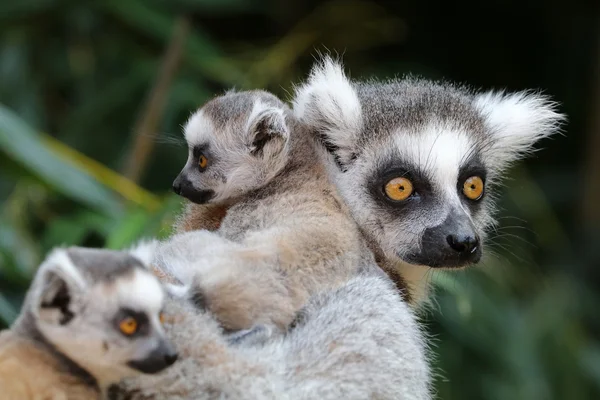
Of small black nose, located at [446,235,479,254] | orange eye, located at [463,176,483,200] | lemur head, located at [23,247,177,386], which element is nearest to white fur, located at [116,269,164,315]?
lemur head, located at [23,247,177,386]

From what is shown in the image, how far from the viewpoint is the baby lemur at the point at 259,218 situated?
2.18 metres

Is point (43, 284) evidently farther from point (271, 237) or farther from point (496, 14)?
point (496, 14)

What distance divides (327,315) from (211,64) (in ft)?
11.6

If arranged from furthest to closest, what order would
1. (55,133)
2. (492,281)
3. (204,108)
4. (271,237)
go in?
1. (55,133)
2. (492,281)
3. (204,108)
4. (271,237)

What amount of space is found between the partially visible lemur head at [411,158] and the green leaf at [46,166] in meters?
1.39

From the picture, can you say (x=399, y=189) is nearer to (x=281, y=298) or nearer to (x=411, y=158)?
(x=411, y=158)

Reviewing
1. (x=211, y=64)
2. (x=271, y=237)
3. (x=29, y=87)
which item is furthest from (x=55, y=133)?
(x=271, y=237)

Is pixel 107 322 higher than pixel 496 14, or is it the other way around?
pixel 496 14

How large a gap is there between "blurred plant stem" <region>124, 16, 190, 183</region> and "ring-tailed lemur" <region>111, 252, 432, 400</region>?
2.62m

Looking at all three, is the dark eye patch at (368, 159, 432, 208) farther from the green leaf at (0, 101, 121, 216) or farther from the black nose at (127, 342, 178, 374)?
the green leaf at (0, 101, 121, 216)

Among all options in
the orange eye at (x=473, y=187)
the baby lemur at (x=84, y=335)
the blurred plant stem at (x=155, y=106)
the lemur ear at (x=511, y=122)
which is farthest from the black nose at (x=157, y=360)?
the blurred plant stem at (x=155, y=106)

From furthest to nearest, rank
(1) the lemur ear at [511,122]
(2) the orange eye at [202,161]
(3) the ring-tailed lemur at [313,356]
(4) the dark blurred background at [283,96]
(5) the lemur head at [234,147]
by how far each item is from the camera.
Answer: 1. (4) the dark blurred background at [283,96]
2. (1) the lemur ear at [511,122]
3. (2) the orange eye at [202,161]
4. (5) the lemur head at [234,147]
5. (3) the ring-tailed lemur at [313,356]

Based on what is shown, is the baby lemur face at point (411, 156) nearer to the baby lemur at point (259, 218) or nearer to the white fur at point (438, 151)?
the white fur at point (438, 151)

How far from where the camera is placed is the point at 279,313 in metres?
2.19
